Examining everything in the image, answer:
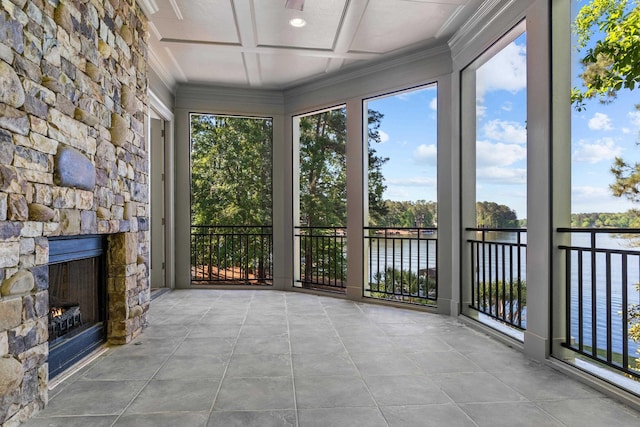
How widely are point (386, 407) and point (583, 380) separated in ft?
4.21

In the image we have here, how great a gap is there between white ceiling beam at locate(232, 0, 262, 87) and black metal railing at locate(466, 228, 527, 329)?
9.60ft

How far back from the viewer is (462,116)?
12.8 feet

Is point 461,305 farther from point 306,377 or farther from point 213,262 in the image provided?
point 213,262

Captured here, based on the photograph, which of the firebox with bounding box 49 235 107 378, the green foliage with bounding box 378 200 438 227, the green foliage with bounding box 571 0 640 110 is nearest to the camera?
the firebox with bounding box 49 235 107 378

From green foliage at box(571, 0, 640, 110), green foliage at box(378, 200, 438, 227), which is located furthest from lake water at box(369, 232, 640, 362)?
green foliage at box(378, 200, 438, 227)

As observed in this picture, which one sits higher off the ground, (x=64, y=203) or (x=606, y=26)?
(x=606, y=26)

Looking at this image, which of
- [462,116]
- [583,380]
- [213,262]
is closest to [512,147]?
[462,116]

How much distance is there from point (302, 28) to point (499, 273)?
297cm

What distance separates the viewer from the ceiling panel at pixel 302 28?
3367mm

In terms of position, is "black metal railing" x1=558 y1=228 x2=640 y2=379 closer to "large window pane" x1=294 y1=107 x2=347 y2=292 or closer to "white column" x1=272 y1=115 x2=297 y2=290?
"large window pane" x1=294 y1=107 x2=347 y2=292

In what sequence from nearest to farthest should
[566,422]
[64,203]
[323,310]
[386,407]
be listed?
1. [566,422]
2. [386,407]
3. [64,203]
4. [323,310]

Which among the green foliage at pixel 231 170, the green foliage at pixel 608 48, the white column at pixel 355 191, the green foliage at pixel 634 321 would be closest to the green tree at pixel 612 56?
the green foliage at pixel 608 48

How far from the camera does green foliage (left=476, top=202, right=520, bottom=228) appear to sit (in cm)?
362

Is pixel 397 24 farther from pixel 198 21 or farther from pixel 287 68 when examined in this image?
pixel 198 21
